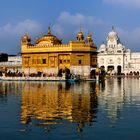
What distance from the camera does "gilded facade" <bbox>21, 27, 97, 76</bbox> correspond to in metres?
62.7

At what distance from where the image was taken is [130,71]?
129 m

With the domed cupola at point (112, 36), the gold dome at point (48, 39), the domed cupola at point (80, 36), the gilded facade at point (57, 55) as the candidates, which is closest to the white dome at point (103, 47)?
the domed cupola at point (112, 36)

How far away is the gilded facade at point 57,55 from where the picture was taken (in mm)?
62656

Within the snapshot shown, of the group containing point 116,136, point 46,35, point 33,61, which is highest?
point 46,35

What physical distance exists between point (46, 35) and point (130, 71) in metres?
66.0

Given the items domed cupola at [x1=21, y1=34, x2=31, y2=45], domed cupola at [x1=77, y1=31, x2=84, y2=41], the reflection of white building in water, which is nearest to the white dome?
the reflection of white building in water

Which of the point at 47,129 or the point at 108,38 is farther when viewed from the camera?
the point at 108,38

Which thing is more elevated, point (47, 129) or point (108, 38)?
point (108, 38)

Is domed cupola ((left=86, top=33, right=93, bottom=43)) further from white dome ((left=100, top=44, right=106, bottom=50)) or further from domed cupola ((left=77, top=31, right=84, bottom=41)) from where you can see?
white dome ((left=100, top=44, right=106, bottom=50))

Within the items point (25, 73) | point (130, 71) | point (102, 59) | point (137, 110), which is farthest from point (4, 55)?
point (137, 110)

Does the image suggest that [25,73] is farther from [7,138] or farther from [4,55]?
[4,55]

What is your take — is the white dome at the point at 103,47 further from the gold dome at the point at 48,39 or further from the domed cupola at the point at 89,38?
the domed cupola at the point at 89,38

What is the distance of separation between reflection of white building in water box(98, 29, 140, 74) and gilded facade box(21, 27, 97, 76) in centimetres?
6411

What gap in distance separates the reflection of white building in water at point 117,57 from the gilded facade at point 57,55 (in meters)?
64.1
